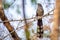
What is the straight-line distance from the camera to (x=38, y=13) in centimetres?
191

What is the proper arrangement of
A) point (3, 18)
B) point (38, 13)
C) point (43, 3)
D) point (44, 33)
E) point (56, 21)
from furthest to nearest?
point (43, 3) → point (38, 13) → point (44, 33) → point (3, 18) → point (56, 21)

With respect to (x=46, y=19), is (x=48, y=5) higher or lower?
higher

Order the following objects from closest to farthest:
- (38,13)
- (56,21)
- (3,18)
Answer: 1. (56,21)
2. (3,18)
3. (38,13)

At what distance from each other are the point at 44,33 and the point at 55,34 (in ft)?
4.00

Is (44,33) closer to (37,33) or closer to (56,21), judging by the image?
(37,33)

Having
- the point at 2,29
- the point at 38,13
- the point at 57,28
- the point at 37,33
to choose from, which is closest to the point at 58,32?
the point at 57,28

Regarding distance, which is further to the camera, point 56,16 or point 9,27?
point 9,27

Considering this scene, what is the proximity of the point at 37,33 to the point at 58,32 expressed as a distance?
3.81 ft

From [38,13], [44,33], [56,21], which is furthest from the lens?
[38,13]

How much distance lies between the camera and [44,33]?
1771 millimetres

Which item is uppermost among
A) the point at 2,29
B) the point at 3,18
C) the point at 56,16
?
the point at 56,16

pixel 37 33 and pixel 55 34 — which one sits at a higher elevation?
pixel 55 34

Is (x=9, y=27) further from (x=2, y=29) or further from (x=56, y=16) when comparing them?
(x=56, y=16)

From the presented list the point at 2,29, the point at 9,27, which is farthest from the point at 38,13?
the point at 2,29
